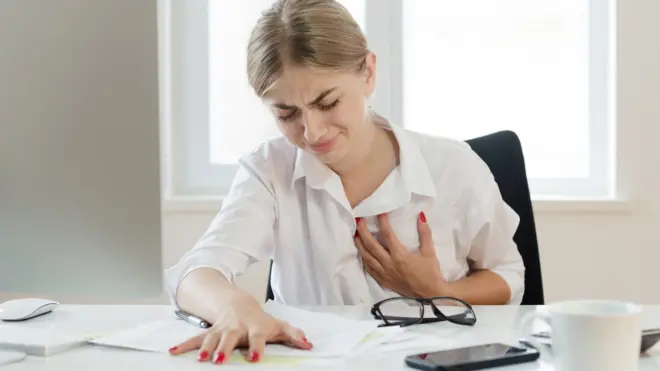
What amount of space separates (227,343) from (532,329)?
395 millimetres

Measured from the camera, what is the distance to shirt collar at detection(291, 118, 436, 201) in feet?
4.59

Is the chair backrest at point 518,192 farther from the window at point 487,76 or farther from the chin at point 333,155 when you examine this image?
the window at point 487,76

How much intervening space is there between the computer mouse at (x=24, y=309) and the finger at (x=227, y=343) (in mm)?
385

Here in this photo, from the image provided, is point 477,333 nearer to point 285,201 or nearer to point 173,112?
point 285,201

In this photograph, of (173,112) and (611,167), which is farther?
(173,112)

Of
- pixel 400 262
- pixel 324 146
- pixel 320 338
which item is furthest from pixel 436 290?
pixel 320 338

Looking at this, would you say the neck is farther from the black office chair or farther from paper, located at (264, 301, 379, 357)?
paper, located at (264, 301, 379, 357)

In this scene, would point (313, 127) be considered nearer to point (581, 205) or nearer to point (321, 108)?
point (321, 108)

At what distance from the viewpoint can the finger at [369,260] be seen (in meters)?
1.37

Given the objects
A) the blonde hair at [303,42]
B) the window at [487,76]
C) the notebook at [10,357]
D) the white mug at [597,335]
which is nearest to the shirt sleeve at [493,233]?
the blonde hair at [303,42]

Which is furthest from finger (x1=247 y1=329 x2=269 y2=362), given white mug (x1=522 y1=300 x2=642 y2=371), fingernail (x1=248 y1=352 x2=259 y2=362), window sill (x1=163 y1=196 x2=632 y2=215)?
window sill (x1=163 y1=196 x2=632 y2=215)

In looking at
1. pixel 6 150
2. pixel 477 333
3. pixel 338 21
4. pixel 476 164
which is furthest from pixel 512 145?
pixel 6 150

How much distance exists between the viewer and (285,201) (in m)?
1.42

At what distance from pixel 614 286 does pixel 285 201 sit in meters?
1.25
